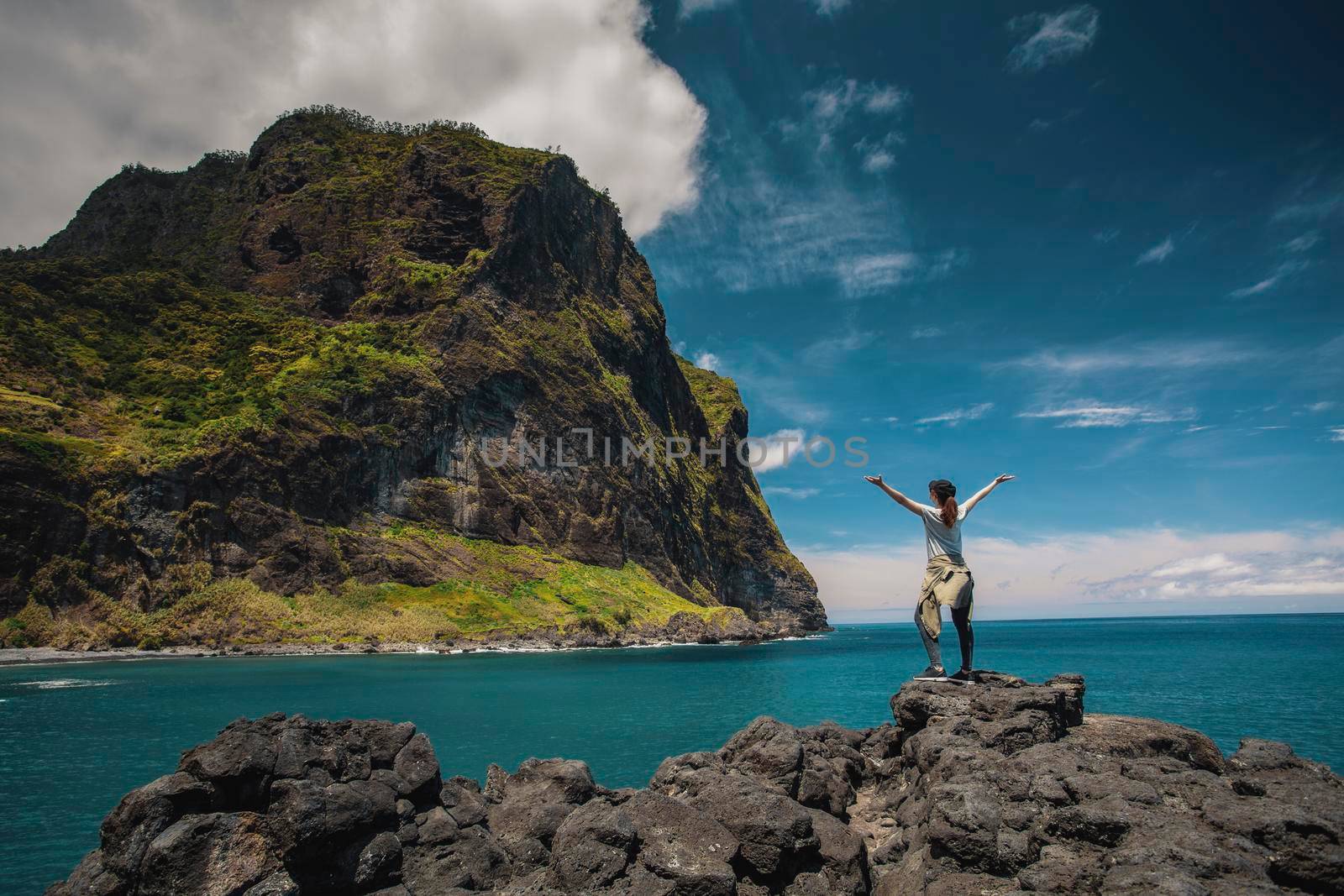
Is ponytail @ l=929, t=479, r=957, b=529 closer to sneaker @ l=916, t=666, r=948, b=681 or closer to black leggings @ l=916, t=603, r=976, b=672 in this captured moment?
black leggings @ l=916, t=603, r=976, b=672

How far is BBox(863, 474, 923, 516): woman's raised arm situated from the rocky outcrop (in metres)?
3.54

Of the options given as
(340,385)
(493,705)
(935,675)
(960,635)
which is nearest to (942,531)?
(960,635)

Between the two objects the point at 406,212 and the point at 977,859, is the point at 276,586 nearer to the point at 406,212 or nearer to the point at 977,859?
the point at 406,212

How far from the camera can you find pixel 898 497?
1139cm

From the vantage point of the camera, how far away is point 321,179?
149875 millimetres

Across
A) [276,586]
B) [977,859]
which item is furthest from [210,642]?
[977,859]

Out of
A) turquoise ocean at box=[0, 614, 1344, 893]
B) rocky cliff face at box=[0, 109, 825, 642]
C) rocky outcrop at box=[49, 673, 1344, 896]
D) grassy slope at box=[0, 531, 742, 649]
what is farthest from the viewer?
rocky cliff face at box=[0, 109, 825, 642]

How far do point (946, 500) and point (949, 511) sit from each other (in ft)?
0.66

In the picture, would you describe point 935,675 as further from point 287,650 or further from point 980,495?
point 287,650

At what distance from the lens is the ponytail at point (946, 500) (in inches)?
445

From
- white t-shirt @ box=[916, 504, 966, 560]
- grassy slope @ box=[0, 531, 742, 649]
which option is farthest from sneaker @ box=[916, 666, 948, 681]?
grassy slope @ box=[0, 531, 742, 649]

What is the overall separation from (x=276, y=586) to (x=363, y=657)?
66.2ft

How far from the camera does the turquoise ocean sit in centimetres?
2283

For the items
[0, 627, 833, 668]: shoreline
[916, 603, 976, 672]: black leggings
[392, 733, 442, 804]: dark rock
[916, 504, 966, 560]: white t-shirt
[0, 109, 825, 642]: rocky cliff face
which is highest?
[0, 109, 825, 642]: rocky cliff face
